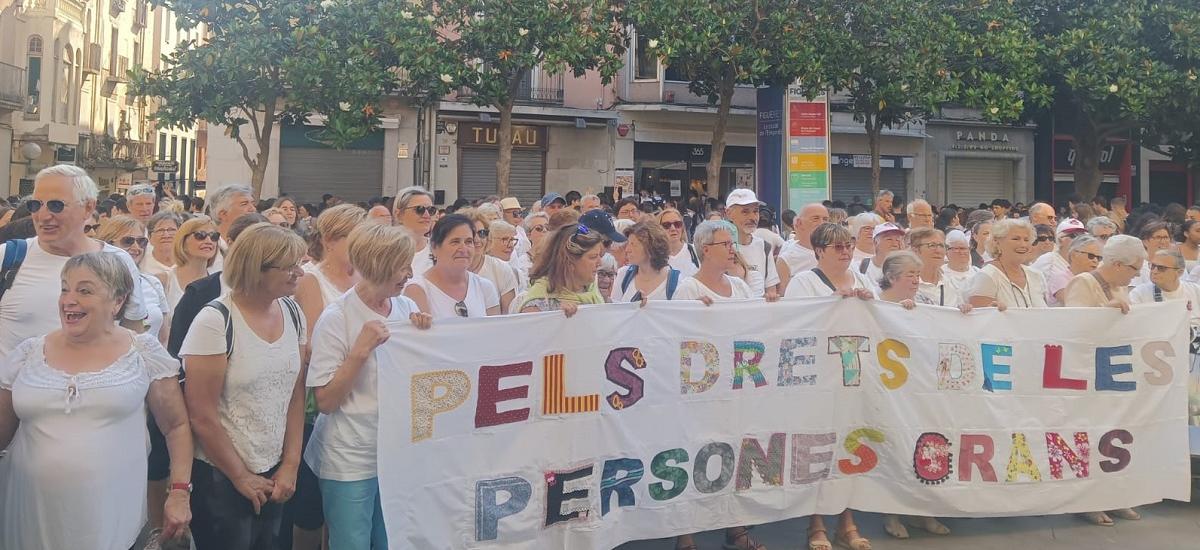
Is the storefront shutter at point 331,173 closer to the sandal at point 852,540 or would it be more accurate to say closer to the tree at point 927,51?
the tree at point 927,51

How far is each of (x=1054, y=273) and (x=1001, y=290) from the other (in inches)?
60.5

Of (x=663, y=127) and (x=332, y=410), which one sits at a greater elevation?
(x=663, y=127)

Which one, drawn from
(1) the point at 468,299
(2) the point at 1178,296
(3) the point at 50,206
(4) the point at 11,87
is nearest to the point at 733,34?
(2) the point at 1178,296

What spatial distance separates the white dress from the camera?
3.57 metres

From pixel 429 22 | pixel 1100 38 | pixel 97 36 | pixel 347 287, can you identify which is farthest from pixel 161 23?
pixel 347 287

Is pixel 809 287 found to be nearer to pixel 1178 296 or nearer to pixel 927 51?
pixel 1178 296

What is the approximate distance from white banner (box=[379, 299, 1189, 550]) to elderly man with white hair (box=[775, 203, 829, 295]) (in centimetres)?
223

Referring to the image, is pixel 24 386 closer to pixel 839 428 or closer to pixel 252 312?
pixel 252 312

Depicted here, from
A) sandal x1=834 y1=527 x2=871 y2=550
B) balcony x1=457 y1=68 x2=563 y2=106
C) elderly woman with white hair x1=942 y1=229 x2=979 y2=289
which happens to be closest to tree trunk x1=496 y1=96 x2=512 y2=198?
balcony x1=457 y1=68 x2=563 y2=106

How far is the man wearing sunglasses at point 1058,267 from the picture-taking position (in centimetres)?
781

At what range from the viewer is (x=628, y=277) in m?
6.58

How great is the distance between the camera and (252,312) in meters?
4.06

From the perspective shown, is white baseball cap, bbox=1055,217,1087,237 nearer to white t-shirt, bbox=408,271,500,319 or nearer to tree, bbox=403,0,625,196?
white t-shirt, bbox=408,271,500,319

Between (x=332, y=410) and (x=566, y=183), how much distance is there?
23.5 meters
